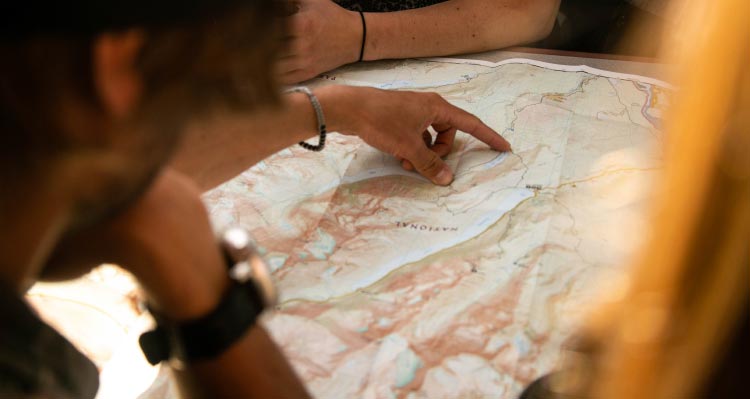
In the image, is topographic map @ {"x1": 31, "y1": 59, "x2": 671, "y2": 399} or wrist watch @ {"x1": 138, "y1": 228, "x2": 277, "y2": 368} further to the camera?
topographic map @ {"x1": 31, "y1": 59, "x2": 671, "y2": 399}

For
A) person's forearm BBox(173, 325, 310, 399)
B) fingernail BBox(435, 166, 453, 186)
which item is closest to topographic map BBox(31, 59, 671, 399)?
fingernail BBox(435, 166, 453, 186)

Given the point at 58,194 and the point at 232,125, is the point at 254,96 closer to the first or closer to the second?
the point at 58,194

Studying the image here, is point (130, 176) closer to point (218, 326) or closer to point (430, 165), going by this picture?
point (218, 326)

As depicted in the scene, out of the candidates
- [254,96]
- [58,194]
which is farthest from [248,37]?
[58,194]

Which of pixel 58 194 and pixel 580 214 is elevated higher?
pixel 58 194

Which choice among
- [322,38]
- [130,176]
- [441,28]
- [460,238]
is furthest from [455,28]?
[130,176]

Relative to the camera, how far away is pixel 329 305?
911mm

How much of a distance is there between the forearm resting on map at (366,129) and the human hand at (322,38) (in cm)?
34

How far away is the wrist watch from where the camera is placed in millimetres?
601

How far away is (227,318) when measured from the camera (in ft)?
1.99

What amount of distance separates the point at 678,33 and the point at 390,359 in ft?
2.11

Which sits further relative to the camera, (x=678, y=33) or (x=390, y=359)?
(x=390, y=359)

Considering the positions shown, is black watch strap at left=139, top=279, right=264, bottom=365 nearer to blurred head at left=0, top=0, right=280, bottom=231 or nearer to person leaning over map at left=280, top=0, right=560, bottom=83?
blurred head at left=0, top=0, right=280, bottom=231

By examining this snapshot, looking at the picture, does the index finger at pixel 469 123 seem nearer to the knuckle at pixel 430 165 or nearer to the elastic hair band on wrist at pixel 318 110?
the knuckle at pixel 430 165
